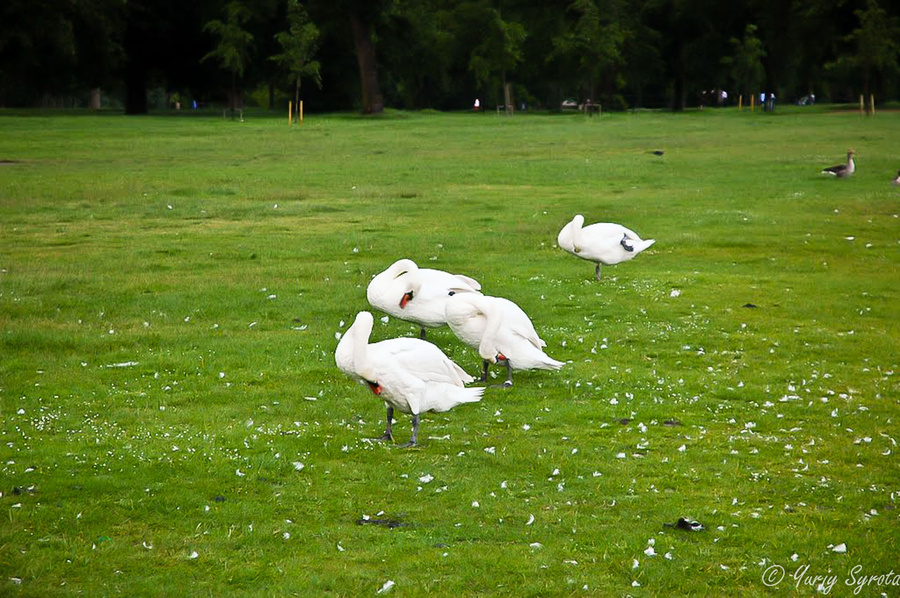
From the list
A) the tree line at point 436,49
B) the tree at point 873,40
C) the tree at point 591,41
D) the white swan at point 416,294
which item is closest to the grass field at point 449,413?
the white swan at point 416,294

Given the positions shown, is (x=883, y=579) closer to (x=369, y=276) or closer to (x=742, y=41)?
(x=369, y=276)

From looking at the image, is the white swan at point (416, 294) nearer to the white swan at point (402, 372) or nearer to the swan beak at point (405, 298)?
the swan beak at point (405, 298)

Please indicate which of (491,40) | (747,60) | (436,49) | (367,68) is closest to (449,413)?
(367,68)

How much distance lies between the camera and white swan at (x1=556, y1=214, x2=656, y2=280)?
17719 mm

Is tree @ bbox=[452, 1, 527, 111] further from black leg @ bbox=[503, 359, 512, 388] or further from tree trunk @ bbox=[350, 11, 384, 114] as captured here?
black leg @ bbox=[503, 359, 512, 388]

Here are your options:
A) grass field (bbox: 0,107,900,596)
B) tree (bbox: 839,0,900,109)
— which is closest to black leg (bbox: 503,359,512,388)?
grass field (bbox: 0,107,900,596)

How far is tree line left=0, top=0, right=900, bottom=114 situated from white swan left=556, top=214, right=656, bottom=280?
185ft

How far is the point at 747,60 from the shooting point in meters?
90.3

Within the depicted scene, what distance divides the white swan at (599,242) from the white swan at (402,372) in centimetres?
730

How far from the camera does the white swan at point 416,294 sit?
13.0 metres

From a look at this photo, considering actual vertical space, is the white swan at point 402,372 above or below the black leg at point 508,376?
above

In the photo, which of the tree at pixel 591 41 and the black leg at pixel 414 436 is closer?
the black leg at pixel 414 436

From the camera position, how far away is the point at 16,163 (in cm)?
3744

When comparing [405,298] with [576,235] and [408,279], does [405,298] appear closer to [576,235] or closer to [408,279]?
[408,279]
